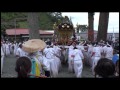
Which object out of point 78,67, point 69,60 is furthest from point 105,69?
point 69,60

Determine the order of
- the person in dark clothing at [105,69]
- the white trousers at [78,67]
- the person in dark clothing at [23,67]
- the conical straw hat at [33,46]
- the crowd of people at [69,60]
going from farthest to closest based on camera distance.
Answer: the white trousers at [78,67], the conical straw hat at [33,46], the person in dark clothing at [23,67], the crowd of people at [69,60], the person in dark clothing at [105,69]

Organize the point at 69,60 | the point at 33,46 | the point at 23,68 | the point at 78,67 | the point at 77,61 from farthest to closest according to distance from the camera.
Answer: the point at 69,60
the point at 77,61
the point at 78,67
the point at 33,46
the point at 23,68

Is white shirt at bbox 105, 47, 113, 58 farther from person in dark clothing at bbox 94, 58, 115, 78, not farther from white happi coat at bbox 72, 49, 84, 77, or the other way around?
person in dark clothing at bbox 94, 58, 115, 78

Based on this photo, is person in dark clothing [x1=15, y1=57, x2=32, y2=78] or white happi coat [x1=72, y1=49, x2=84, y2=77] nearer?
person in dark clothing [x1=15, y1=57, x2=32, y2=78]

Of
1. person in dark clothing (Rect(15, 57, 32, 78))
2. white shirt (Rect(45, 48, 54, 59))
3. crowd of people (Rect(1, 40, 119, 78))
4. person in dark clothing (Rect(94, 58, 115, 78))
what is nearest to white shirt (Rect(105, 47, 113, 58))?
crowd of people (Rect(1, 40, 119, 78))

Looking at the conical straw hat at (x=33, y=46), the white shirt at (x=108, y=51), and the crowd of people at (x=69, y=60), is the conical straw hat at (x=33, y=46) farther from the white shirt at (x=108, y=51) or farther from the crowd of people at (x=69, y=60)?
the white shirt at (x=108, y=51)

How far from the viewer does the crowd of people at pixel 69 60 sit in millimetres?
3184

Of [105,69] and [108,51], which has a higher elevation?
[105,69]

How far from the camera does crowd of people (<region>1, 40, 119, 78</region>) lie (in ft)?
10.4

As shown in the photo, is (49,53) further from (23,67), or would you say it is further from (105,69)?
(105,69)

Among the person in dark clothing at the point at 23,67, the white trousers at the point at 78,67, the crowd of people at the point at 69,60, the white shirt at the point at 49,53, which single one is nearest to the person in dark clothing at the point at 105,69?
the crowd of people at the point at 69,60

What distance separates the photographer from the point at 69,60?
13.9m
